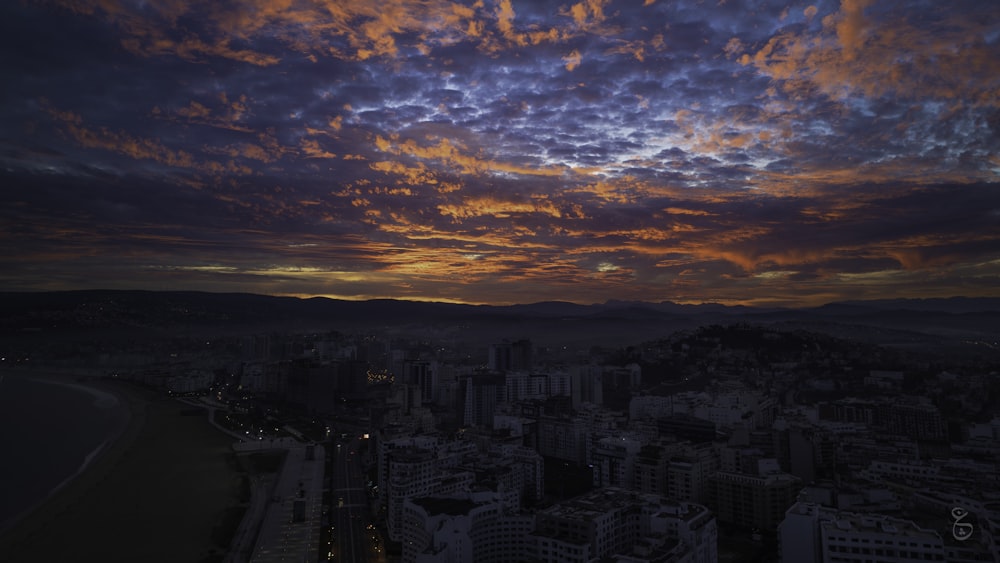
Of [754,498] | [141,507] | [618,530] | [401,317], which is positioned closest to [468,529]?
[618,530]

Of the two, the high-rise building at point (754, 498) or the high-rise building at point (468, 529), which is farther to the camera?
the high-rise building at point (754, 498)

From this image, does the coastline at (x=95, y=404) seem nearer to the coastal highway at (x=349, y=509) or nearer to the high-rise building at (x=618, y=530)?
the coastal highway at (x=349, y=509)

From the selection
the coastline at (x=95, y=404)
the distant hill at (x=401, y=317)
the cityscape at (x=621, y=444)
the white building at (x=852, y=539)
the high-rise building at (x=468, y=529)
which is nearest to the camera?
the white building at (x=852, y=539)

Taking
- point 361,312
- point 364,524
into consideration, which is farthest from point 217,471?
point 361,312

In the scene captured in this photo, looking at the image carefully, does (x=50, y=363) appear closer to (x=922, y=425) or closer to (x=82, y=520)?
(x=82, y=520)

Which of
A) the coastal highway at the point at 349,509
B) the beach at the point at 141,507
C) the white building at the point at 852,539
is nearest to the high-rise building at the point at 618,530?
the white building at the point at 852,539

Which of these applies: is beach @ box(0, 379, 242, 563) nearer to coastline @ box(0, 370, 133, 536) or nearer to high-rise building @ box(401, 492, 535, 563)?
coastline @ box(0, 370, 133, 536)

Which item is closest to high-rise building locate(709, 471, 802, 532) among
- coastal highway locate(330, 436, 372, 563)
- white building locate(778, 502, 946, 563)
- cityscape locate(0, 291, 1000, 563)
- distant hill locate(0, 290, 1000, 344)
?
cityscape locate(0, 291, 1000, 563)
